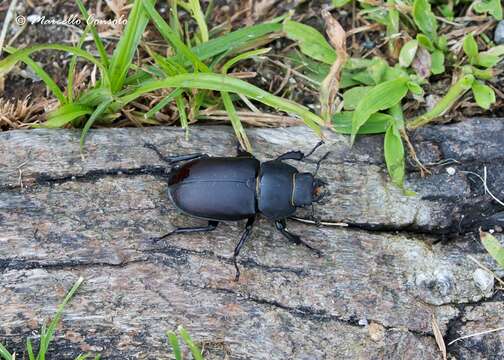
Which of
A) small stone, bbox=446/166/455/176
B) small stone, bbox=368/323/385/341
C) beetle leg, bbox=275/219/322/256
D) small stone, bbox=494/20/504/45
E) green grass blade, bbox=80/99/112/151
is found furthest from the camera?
small stone, bbox=494/20/504/45

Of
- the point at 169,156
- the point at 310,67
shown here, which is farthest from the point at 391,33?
the point at 169,156

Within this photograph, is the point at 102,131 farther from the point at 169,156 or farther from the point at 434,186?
the point at 434,186

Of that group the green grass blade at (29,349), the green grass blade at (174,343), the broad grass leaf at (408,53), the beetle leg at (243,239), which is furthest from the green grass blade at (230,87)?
the green grass blade at (29,349)

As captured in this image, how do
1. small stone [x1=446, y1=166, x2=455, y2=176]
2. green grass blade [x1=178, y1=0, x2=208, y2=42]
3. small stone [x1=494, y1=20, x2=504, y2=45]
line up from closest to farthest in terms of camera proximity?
small stone [x1=446, y1=166, x2=455, y2=176]
green grass blade [x1=178, y1=0, x2=208, y2=42]
small stone [x1=494, y1=20, x2=504, y2=45]

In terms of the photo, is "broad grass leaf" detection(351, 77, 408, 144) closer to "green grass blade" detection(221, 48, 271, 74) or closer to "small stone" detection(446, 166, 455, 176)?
"small stone" detection(446, 166, 455, 176)

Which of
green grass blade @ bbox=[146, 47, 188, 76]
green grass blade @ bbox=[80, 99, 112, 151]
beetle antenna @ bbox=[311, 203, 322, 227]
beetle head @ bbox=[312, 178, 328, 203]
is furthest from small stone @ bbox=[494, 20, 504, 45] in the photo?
green grass blade @ bbox=[80, 99, 112, 151]

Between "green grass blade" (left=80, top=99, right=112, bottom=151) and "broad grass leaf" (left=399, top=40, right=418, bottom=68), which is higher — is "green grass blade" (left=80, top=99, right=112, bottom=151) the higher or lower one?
the higher one

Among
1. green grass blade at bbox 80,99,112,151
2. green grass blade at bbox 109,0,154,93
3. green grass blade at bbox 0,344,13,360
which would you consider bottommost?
green grass blade at bbox 0,344,13,360
